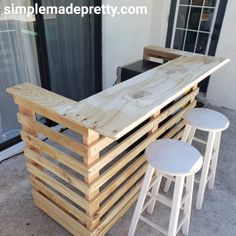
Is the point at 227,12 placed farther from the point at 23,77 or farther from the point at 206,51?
the point at 23,77

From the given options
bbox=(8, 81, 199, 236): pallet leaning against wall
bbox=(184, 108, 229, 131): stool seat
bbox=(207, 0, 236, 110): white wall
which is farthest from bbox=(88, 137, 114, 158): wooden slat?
bbox=(207, 0, 236, 110): white wall

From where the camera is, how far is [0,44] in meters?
2.12

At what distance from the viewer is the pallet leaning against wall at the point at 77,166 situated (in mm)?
1278

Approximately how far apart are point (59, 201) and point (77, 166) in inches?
19.7

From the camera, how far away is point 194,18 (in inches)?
137

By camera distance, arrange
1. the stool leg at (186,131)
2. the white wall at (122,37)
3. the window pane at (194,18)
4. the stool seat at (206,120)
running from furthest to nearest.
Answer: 1. the window pane at (194,18)
2. the white wall at (122,37)
3. the stool leg at (186,131)
4. the stool seat at (206,120)

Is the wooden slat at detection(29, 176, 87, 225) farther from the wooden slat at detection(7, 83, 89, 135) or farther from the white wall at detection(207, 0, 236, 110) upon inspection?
the white wall at detection(207, 0, 236, 110)

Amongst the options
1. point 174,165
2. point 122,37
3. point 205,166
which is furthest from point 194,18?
point 174,165

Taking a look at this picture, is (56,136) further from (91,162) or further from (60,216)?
(60,216)

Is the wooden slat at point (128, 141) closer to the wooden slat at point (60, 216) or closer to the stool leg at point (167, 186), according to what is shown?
the wooden slat at point (60, 216)

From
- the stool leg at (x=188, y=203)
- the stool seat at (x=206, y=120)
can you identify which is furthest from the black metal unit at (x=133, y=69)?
the stool leg at (x=188, y=203)

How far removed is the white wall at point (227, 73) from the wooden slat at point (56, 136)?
108 inches

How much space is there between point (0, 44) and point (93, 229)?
65.8 inches

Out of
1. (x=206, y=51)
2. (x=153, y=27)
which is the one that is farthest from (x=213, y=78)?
(x=153, y=27)
